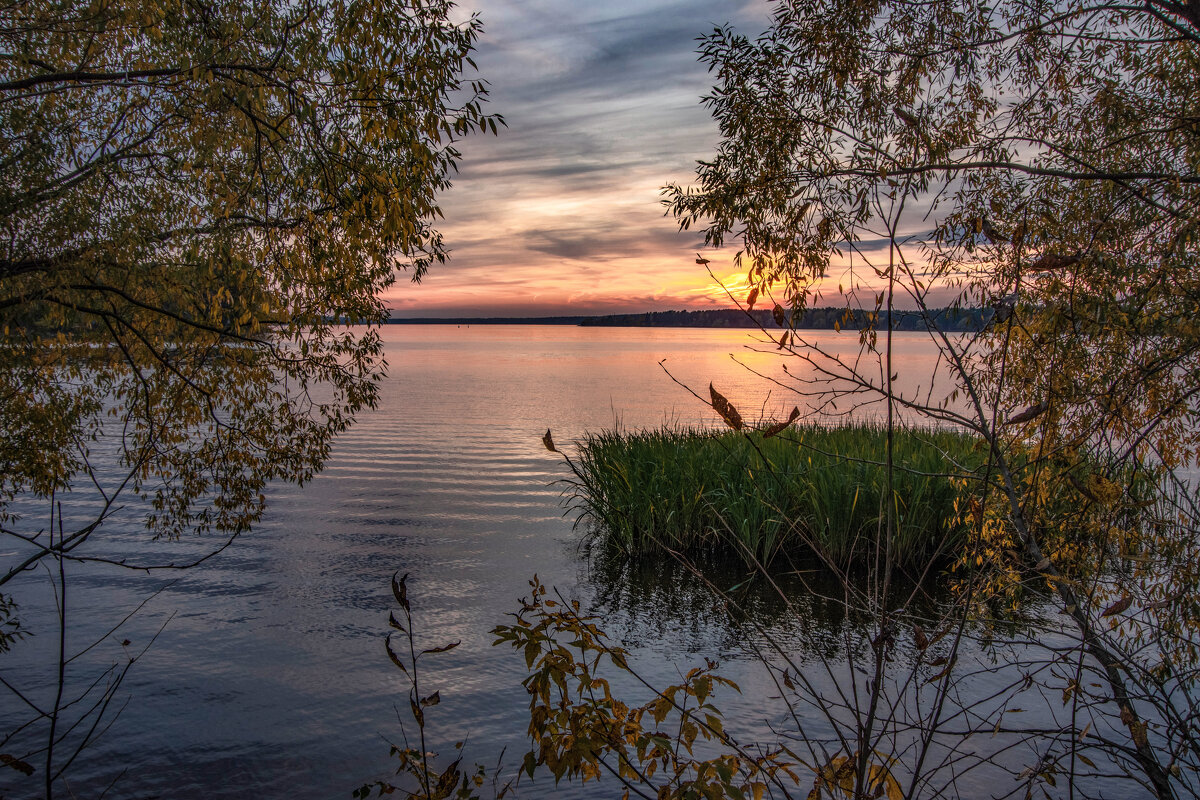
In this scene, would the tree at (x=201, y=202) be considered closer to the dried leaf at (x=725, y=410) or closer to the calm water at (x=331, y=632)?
the calm water at (x=331, y=632)

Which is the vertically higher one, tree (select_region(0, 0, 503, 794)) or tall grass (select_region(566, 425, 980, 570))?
tree (select_region(0, 0, 503, 794))

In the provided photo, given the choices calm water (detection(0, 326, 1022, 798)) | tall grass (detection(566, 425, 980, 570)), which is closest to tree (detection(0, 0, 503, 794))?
calm water (detection(0, 326, 1022, 798))

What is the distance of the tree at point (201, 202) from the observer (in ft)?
22.2

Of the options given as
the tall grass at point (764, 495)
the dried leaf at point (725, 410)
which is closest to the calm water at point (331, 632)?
the tall grass at point (764, 495)

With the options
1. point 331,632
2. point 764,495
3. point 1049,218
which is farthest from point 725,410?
point 764,495

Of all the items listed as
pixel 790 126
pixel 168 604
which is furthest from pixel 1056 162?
pixel 168 604

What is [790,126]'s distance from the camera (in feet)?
27.5

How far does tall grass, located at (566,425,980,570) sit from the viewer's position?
12953 mm

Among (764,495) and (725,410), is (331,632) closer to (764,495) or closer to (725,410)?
(764,495)

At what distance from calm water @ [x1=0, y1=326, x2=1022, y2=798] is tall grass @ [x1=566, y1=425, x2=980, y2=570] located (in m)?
1.21

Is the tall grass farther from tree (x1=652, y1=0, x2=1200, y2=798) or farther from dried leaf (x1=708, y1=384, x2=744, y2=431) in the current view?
dried leaf (x1=708, y1=384, x2=744, y2=431)

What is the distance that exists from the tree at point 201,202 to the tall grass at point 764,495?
18.5 feet

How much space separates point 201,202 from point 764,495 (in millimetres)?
9960

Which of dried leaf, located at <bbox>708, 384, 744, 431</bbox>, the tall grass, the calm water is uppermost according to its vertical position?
dried leaf, located at <bbox>708, 384, 744, 431</bbox>
